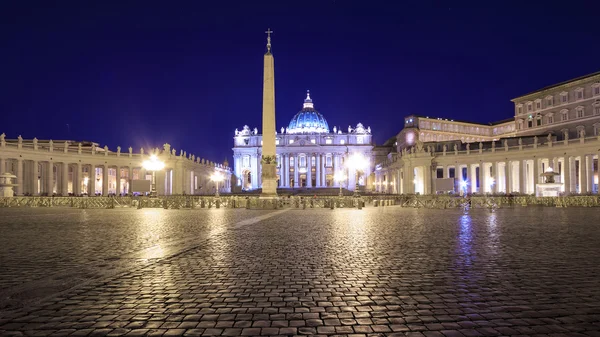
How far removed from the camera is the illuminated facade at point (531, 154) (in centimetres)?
4925

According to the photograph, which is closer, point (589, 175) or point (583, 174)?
point (583, 174)

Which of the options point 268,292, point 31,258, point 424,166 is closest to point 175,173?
point 424,166

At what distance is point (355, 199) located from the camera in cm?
3491

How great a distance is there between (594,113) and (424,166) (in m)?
24.1

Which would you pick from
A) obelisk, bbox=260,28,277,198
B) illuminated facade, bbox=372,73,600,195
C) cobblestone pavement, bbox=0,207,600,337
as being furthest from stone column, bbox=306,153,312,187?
cobblestone pavement, bbox=0,207,600,337

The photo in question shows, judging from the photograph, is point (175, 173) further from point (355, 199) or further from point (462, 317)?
point (462, 317)

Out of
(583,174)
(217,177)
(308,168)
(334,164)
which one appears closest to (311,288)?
(583,174)

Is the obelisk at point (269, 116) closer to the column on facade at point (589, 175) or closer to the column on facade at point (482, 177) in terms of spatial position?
the column on facade at point (589, 175)

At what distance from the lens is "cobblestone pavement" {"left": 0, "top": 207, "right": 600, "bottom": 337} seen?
4949mm

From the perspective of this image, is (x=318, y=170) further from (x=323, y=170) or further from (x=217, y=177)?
(x=217, y=177)

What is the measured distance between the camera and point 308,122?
466 feet

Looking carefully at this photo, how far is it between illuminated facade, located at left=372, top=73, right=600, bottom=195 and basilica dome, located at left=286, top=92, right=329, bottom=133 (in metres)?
56.6

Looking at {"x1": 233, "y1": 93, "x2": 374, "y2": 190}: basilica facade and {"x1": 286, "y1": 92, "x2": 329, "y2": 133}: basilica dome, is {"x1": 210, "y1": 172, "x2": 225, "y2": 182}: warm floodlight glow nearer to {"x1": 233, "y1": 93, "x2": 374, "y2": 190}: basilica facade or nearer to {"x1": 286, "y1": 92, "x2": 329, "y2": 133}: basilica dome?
{"x1": 233, "y1": 93, "x2": 374, "y2": 190}: basilica facade

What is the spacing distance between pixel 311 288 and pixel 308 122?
447 ft
